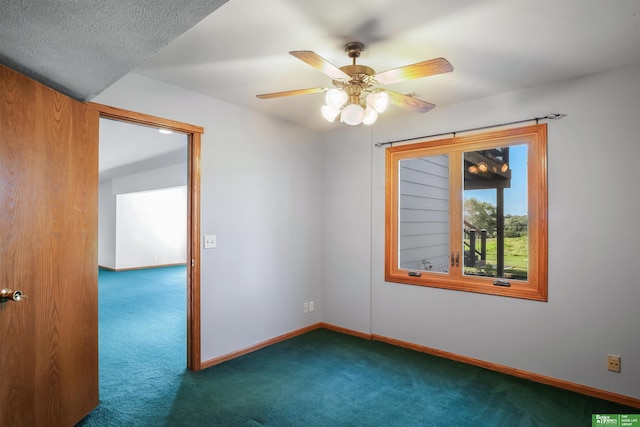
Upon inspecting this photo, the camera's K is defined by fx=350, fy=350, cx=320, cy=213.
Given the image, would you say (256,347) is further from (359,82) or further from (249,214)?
(359,82)

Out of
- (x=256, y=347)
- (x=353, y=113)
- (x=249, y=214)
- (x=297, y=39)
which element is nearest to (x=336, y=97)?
(x=353, y=113)

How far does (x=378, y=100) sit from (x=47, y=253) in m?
2.13

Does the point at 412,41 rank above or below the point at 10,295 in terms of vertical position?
above

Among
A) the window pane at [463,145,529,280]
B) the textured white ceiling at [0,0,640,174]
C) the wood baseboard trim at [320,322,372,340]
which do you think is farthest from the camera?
the wood baseboard trim at [320,322,372,340]

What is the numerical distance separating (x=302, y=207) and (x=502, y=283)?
2211 millimetres

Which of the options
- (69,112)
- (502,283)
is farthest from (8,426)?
(502,283)

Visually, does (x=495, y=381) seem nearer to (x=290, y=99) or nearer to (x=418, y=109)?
(x=418, y=109)

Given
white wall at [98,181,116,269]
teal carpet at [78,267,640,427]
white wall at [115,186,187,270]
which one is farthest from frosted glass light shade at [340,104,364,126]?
white wall at [98,181,116,269]

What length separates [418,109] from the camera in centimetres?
249

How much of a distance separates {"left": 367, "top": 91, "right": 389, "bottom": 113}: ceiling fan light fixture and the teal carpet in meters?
2.03

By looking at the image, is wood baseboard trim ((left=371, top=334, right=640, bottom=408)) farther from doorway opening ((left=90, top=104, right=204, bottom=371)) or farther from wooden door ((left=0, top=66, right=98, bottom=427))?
wooden door ((left=0, top=66, right=98, bottom=427))

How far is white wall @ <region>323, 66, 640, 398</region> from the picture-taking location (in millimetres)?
2553

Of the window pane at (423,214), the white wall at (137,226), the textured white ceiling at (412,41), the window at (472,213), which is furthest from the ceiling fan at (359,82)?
the white wall at (137,226)

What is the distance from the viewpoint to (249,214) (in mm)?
3543
